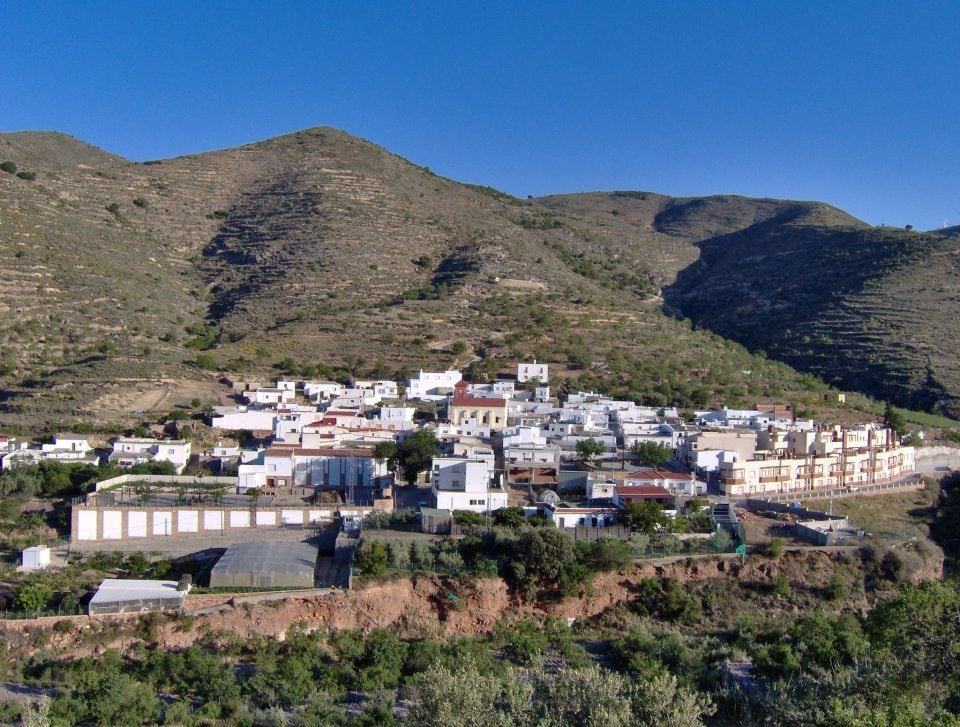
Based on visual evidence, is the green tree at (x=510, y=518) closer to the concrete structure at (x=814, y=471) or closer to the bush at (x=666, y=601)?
the bush at (x=666, y=601)

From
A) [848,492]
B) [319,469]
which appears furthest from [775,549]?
[319,469]

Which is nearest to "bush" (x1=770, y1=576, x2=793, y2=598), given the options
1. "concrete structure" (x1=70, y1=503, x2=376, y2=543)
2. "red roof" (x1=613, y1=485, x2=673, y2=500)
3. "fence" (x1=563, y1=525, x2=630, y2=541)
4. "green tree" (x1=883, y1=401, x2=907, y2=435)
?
"red roof" (x1=613, y1=485, x2=673, y2=500)

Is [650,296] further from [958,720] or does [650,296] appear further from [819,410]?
[958,720]

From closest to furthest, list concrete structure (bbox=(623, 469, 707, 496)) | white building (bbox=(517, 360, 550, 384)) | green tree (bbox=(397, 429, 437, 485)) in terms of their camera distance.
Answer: concrete structure (bbox=(623, 469, 707, 496)), green tree (bbox=(397, 429, 437, 485)), white building (bbox=(517, 360, 550, 384))

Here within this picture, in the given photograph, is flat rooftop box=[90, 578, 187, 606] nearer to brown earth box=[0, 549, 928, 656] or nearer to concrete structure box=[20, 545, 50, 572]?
brown earth box=[0, 549, 928, 656]

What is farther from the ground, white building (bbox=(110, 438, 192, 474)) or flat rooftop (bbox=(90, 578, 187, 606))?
white building (bbox=(110, 438, 192, 474))

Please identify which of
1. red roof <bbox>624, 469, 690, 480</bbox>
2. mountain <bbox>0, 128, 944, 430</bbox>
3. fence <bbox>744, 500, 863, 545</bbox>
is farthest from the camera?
mountain <bbox>0, 128, 944, 430</bbox>

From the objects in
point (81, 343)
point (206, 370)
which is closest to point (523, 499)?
point (206, 370)
